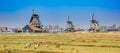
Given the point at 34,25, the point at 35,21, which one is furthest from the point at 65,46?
the point at 34,25

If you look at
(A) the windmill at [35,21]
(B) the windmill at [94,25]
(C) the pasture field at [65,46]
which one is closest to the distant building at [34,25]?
(A) the windmill at [35,21]

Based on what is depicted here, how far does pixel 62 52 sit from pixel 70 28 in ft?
464

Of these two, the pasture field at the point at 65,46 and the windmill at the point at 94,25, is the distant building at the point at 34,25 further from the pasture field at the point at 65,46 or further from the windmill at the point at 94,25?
the pasture field at the point at 65,46

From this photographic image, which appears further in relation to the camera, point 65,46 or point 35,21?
point 35,21

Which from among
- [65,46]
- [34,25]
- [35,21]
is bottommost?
[65,46]

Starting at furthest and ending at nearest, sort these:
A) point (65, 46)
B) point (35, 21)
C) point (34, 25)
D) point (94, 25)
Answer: point (94, 25) < point (34, 25) < point (35, 21) < point (65, 46)

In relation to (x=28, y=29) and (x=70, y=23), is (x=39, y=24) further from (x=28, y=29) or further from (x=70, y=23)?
(x=70, y=23)

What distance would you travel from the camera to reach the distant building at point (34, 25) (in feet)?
452

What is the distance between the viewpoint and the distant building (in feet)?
452

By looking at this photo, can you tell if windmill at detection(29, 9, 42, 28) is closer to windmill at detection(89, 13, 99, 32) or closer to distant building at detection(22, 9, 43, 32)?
distant building at detection(22, 9, 43, 32)

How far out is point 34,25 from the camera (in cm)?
14138

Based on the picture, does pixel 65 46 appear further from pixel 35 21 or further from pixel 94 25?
pixel 94 25

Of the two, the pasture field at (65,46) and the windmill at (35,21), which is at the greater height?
the windmill at (35,21)

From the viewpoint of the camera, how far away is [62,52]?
37.2 meters
